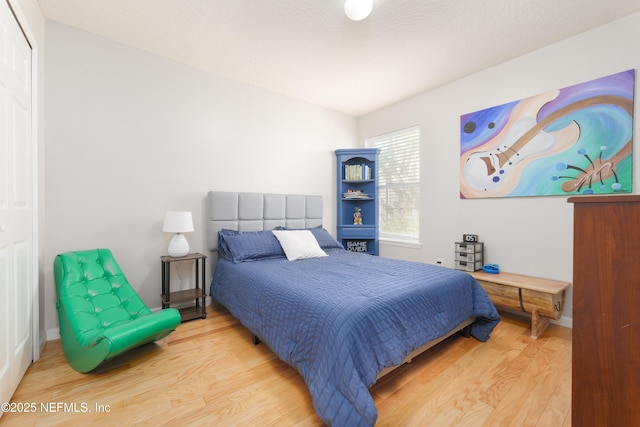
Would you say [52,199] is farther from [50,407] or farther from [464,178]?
[464,178]

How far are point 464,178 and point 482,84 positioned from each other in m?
1.05

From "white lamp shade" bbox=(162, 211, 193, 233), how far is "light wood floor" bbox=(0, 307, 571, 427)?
97 cm

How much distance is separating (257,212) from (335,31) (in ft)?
6.76

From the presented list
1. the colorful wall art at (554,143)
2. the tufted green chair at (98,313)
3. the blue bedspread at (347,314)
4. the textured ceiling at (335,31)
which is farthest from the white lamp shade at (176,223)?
the colorful wall art at (554,143)

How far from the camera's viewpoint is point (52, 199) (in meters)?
2.25

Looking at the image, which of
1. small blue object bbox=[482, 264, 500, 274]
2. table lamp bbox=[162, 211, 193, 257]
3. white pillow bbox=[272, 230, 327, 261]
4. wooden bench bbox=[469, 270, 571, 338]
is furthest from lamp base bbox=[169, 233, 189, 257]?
small blue object bbox=[482, 264, 500, 274]

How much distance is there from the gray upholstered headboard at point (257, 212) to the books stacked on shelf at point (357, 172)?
2.09ft

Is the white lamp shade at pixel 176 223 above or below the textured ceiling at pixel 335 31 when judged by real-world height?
below

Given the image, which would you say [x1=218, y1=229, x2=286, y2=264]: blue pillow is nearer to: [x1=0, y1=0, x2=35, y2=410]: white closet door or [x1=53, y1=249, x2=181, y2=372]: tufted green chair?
[x1=53, y1=249, x2=181, y2=372]: tufted green chair

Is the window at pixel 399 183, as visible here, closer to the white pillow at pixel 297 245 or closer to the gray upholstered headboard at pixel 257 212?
the gray upholstered headboard at pixel 257 212

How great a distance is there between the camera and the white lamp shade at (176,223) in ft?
8.37

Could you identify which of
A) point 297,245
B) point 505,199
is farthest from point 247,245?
point 505,199

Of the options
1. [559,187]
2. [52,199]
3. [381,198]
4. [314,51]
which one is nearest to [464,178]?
[559,187]

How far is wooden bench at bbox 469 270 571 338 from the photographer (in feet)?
7.47
